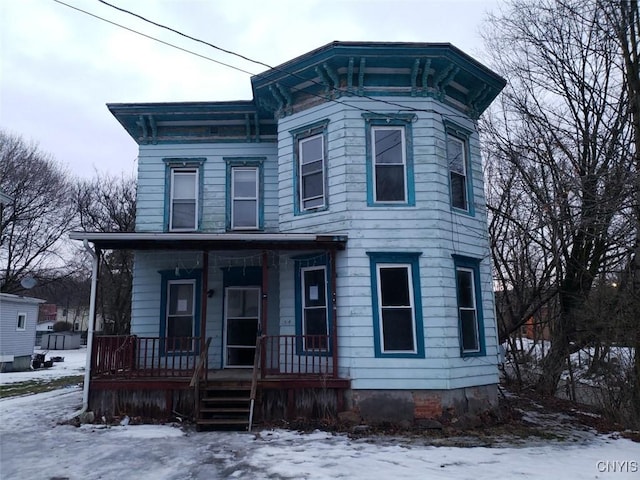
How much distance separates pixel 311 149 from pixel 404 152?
194 cm

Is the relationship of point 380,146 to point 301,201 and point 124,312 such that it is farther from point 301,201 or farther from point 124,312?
point 124,312

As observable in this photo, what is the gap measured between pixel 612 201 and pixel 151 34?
7968 mm

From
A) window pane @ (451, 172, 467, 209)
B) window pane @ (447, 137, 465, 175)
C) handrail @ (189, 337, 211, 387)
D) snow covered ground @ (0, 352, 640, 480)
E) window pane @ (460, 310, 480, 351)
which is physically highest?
window pane @ (447, 137, 465, 175)

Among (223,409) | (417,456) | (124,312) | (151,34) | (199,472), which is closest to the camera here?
(199,472)

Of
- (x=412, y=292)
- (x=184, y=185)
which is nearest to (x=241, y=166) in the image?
(x=184, y=185)

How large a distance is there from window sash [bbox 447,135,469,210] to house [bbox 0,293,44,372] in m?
20.3

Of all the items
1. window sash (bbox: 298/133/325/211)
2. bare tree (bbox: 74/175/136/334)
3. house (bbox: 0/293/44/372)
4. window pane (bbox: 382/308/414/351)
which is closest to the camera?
window pane (bbox: 382/308/414/351)

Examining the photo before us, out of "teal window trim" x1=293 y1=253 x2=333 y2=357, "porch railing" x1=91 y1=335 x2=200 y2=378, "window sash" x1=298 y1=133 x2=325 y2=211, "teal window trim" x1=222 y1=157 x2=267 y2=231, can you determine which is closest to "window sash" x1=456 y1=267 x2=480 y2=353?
"teal window trim" x1=293 y1=253 x2=333 y2=357

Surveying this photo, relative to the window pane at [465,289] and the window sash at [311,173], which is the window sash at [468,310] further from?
the window sash at [311,173]

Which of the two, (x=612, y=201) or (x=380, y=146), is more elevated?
(x=380, y=146)

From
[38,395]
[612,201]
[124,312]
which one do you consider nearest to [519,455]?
[612,201]

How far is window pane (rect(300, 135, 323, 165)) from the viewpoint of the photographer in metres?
9.79

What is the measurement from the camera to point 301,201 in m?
9.91

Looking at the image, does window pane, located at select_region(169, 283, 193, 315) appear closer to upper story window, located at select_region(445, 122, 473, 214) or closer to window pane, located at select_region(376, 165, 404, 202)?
window pane, located at select_region(376, 165, 404, 202)
